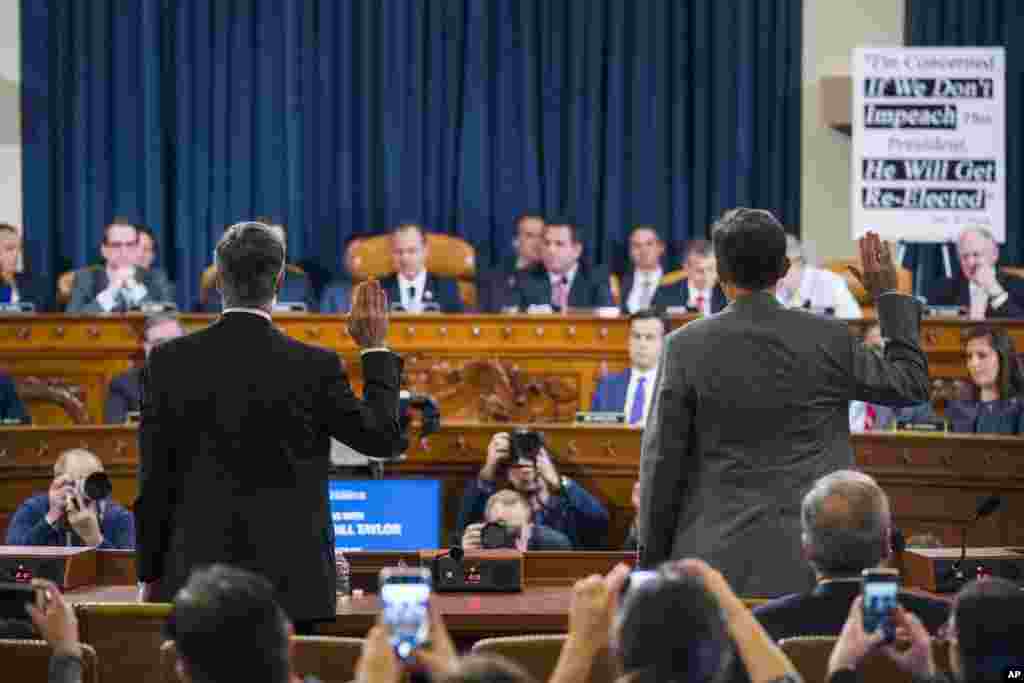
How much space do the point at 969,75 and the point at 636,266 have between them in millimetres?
2441

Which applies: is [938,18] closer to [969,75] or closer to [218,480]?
[969,75]

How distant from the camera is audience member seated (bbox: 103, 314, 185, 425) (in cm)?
872

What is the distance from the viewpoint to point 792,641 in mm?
3129

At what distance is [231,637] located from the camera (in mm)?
2445

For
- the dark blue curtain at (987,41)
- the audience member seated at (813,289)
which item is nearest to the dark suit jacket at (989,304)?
the audience member seated at (813,289)

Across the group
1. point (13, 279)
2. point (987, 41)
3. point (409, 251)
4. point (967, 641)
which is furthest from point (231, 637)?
point (987, 41)

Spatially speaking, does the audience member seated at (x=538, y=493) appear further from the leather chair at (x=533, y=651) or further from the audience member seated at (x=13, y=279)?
the audience member seated at (x=13, y=279)

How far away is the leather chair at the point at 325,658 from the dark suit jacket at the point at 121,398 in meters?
5.67

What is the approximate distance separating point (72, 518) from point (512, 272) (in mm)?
5234

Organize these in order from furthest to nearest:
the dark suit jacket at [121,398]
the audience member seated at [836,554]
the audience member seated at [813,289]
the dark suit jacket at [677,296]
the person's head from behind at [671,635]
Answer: the dark suit jacket at [677,296], the audience member seated at [813,289], the dark suit jacket at [121,398], the audience member seated at [836,554], the person's head from behind at [671,635]

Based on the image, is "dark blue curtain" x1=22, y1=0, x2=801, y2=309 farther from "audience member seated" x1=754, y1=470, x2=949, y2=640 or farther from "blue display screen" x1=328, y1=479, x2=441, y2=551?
"audience member seated" x1=754, y1=470, x2=949, y2=640

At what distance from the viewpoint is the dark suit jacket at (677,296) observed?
10.2 m

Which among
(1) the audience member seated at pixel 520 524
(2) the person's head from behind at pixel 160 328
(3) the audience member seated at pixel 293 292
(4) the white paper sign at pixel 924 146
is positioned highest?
(4) the white paper sign at pixel 924 146

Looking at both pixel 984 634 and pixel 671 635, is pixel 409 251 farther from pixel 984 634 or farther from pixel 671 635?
pixel 671 635
